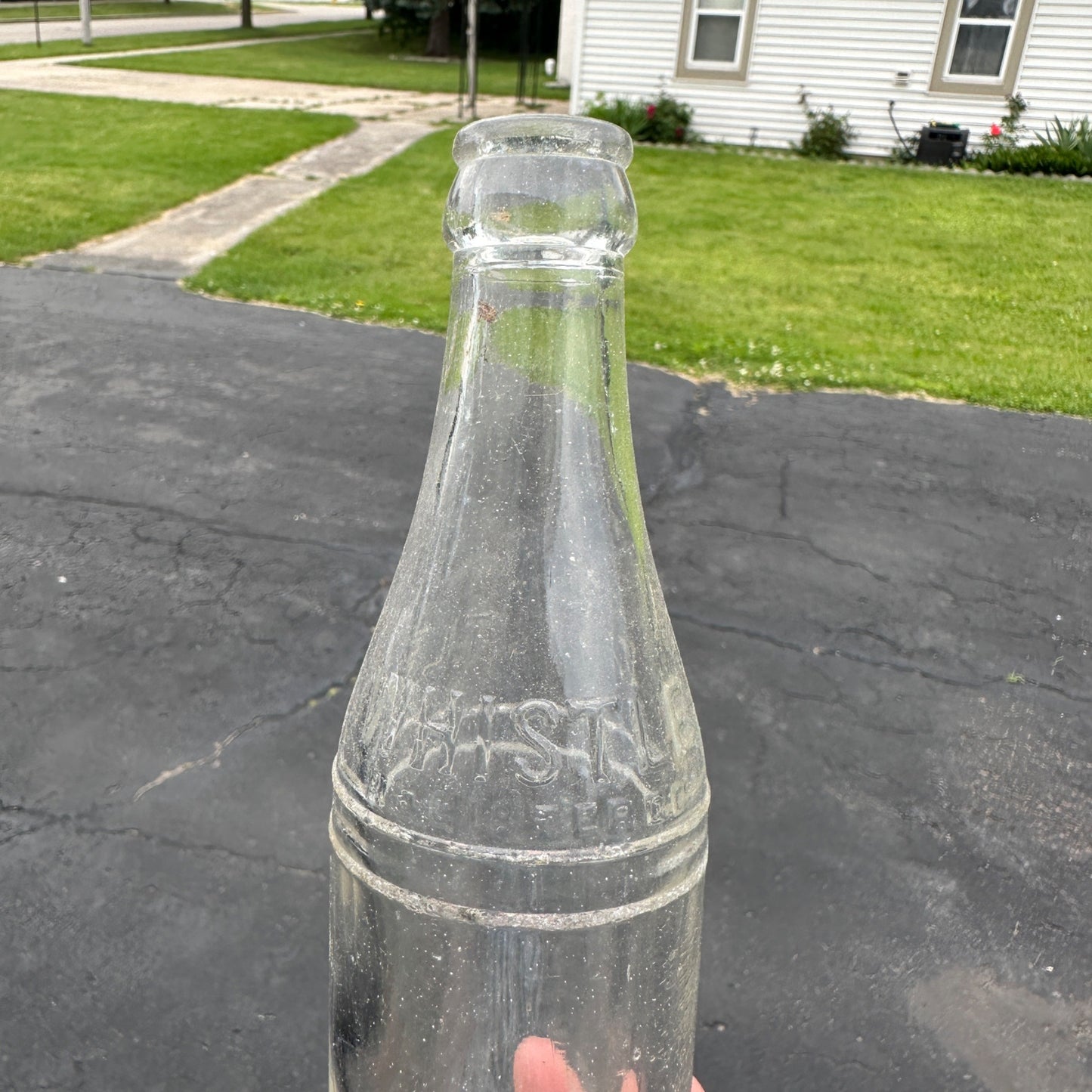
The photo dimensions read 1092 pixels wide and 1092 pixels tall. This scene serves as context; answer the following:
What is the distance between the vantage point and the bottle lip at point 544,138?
108cm

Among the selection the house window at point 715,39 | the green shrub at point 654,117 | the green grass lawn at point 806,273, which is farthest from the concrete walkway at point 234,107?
the house window at point 715,39

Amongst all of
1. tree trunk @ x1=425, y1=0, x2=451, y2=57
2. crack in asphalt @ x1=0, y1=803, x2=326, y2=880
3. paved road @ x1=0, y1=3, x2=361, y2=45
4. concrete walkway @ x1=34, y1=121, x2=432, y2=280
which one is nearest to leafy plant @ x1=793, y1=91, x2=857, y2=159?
concrete walkway @ x1=34, y1=121, x2=432, y2=280

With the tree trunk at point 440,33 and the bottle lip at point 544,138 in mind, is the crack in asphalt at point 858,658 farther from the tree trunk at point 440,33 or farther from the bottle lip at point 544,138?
the tree trunk at point 440,33

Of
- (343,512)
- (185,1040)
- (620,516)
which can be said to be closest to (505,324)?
(620,516)

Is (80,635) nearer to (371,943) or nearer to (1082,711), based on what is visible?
(371,943)

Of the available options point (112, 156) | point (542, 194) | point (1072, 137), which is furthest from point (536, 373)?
point (1072, 137)

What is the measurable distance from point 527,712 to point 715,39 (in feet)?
55.5

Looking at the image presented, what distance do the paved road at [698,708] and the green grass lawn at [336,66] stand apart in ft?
60.3

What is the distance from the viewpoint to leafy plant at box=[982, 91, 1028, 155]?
48.2 feet

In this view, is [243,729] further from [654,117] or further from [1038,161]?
[1038,161]

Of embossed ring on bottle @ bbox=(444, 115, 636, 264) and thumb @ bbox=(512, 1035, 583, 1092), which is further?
thumb @ bbox=(512, 1035, 583, 1092)

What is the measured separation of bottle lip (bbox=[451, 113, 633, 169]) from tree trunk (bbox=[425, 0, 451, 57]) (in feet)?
111

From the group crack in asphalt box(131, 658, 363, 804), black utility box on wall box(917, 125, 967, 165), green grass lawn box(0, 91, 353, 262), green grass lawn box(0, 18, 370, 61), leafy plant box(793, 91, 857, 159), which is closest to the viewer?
crack in asphalt box(131, 658, 363, 804)

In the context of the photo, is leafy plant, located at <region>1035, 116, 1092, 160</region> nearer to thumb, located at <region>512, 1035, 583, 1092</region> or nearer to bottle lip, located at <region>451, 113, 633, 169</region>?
bottle lip, located at <region>451, 113, 633, 169</region>
